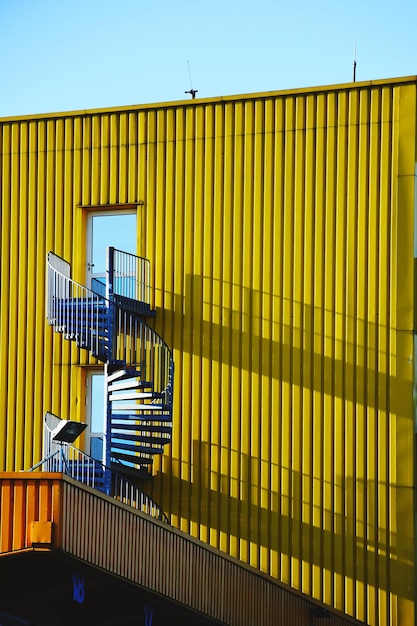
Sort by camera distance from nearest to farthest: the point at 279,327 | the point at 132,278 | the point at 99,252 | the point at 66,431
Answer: the point at 66,431, the point at 279,327, the point at 132,278, the point at 99,252

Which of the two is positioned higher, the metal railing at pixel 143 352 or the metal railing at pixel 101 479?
the metal railing at pixel 143 352

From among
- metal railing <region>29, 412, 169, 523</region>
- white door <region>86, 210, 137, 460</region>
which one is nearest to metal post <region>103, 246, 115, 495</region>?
metal railing <region>29, 412, 169, 523</region>

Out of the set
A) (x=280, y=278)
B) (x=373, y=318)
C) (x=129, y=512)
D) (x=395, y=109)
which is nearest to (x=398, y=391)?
(x=373, y=318)

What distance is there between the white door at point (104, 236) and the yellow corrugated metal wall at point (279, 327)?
296 millimetres

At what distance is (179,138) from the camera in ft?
80.6

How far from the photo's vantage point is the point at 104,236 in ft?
82.7

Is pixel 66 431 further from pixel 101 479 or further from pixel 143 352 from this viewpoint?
pixel 143 352

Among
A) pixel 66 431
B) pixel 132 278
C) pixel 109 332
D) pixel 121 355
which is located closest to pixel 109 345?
pixel 109 332

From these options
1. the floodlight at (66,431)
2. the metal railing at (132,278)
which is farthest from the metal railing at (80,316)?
the floodlight at (66,431)

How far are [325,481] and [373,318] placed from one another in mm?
2808

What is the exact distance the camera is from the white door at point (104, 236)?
981 inches

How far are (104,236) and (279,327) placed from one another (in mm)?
3846

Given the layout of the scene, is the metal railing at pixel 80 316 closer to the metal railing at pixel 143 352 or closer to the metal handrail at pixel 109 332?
the metal handrail at pixel 109 332

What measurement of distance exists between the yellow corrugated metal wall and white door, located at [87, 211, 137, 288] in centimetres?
30
